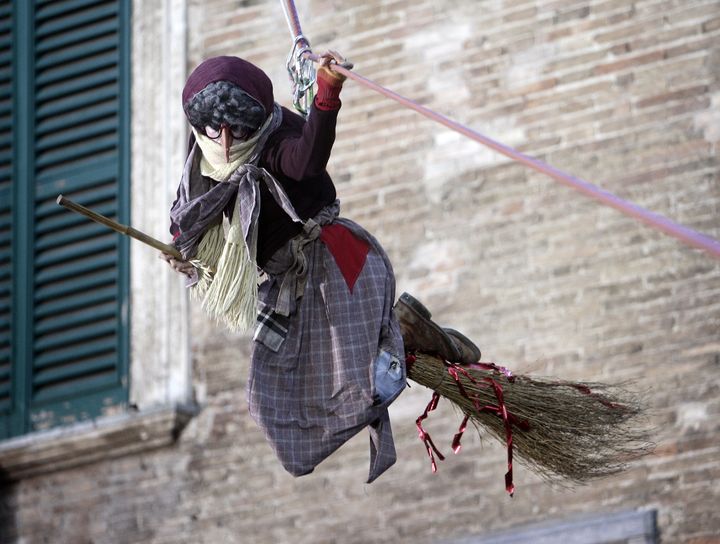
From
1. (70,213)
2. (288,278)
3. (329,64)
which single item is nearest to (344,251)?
(288,278)

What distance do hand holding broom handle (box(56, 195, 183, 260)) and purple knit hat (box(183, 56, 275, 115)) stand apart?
37 cm

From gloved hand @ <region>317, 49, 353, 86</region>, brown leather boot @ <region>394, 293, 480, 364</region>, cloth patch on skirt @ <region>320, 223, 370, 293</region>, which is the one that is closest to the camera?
gloved hand @ <region>317, 49, 353, 86</region>

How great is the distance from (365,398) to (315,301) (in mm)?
333

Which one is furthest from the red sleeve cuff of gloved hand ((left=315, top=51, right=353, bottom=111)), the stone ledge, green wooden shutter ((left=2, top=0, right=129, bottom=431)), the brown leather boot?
green wooden shutter ((left=2, top=0, right=129, bottom=431))

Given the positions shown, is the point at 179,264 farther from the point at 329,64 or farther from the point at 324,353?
the point at 329,64

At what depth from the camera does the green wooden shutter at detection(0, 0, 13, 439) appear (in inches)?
349

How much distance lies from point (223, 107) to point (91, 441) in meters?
3.58

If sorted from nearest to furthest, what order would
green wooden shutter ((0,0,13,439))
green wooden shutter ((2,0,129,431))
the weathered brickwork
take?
the weathered brickwork
green wooden shutter ((2,0,129,431))
green wooden shutter ((0,0,13,439))

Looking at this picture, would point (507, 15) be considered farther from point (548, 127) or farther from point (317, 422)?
point (317, 422)

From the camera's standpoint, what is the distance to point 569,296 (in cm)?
760

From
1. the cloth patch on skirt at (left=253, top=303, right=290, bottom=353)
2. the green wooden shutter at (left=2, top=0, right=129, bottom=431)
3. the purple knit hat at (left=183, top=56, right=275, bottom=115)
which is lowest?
the cloth patch on skirt at (left=253, top=303, right=290, bottom=353)

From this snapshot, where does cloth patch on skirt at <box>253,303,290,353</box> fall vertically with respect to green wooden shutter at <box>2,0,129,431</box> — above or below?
below

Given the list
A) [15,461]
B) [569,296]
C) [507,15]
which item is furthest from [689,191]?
[15,461]

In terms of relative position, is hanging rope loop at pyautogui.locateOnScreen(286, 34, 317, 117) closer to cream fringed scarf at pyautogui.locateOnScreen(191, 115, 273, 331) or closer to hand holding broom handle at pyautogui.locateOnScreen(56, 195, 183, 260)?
cream fringed scarf at pyautogui.locateOnScreen(191, 115, 273, 331)
